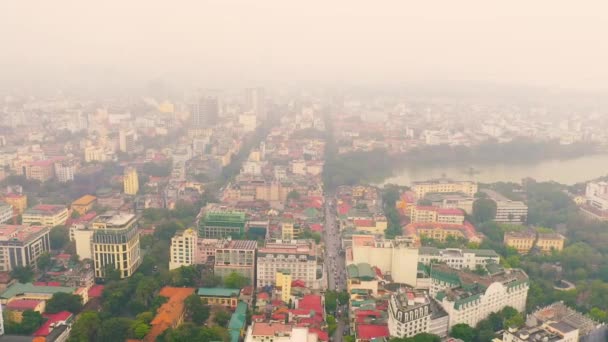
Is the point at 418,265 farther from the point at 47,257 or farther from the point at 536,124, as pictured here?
the point at 536,124

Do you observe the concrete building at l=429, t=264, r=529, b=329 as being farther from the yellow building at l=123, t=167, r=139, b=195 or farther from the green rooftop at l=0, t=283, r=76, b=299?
the yellow building at l=123, t=167, r=139, b=195

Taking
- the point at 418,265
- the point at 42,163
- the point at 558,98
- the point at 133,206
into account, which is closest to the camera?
the point at 418,265

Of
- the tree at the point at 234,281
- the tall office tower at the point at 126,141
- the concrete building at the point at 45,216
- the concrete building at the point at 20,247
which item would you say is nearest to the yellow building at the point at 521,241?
the tree at the point at 234,281

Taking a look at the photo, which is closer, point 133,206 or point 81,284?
point 81,284

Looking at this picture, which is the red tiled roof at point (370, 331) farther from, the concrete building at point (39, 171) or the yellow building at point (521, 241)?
the concrete building at point (39, 171)

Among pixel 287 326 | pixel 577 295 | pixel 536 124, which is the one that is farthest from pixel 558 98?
pixel 287 326

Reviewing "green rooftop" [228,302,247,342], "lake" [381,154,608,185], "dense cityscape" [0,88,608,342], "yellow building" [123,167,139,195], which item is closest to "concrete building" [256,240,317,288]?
"dense cityscape" [0,88,608,342]

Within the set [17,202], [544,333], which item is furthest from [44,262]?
[544,333]
